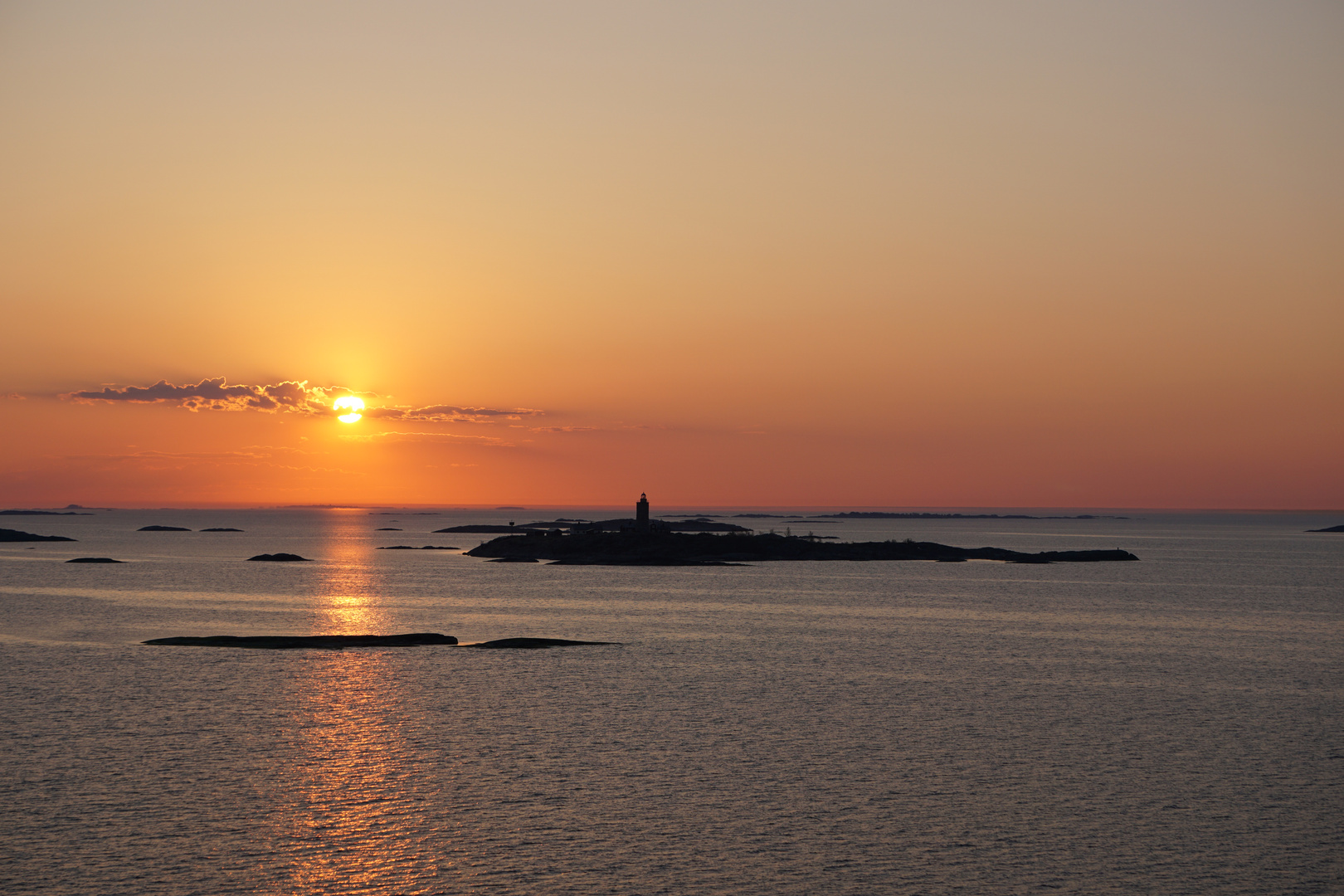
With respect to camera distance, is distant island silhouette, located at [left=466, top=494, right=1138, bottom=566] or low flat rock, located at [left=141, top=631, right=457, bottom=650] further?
distant island silhouette, located at [left=466, top=494, right=1138, bottom=566]

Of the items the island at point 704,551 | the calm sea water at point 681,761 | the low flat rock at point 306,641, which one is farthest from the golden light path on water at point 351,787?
the island at point 704,551

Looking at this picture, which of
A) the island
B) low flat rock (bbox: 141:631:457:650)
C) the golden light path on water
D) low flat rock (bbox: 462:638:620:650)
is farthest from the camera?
the island

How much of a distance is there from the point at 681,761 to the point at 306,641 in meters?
33.1

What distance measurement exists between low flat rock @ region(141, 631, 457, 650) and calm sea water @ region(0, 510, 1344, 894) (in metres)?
1.80

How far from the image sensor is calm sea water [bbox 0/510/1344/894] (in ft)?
74.3

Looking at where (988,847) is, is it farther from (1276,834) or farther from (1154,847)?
(1276,834)

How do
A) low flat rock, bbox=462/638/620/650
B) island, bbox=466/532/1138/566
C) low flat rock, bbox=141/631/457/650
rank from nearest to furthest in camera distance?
1. low flat rock, bbox=462/638/620/650
2. low flat rock, bbox=141/631/457/650
3. island, bbox=466/532/1138/566

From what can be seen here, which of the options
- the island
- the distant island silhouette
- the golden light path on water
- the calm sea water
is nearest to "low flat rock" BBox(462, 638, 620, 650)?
the calm sea water

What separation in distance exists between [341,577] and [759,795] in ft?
338

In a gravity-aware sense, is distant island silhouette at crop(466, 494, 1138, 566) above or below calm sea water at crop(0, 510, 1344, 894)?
above

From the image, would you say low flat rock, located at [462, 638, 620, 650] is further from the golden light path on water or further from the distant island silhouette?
the distant island silhouette

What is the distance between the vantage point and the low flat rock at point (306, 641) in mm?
58750

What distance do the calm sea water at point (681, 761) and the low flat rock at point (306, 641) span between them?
1.80 metres

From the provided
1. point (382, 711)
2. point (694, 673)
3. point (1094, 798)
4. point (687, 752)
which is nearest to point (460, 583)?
point (694, 673)
